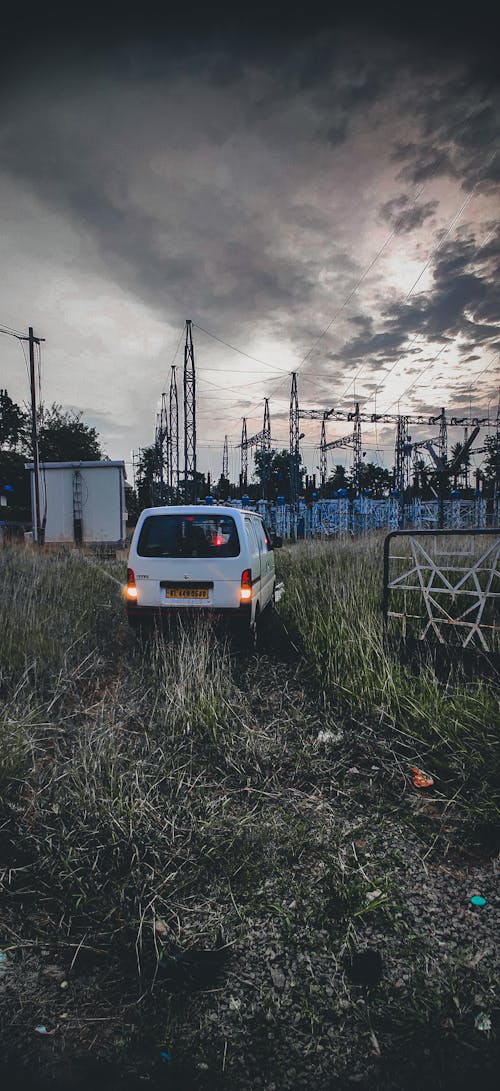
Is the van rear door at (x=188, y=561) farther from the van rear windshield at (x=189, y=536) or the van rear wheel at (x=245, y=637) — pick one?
the van rear wheel at (x=245, y=637)

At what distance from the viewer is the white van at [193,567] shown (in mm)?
5426

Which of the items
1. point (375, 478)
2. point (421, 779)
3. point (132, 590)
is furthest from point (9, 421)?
point (375, 478)

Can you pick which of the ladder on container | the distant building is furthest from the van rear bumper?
the ladder on container

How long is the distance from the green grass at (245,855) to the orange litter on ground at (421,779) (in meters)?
0.07

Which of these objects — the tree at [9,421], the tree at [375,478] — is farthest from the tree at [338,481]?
the tree at [9,421]

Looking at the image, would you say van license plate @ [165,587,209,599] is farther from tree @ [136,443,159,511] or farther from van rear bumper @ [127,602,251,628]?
tree @ [136,443,159,511]

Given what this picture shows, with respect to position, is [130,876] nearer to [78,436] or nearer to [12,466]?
[12,466]

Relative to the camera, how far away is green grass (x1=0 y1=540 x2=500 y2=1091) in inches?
64.2

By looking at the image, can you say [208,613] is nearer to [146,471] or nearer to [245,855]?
[245,855]

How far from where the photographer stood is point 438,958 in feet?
6.14

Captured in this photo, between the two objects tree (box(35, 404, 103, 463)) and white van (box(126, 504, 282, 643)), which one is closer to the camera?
white van (box(126, 504, 282, 643))

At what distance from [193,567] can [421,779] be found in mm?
3232

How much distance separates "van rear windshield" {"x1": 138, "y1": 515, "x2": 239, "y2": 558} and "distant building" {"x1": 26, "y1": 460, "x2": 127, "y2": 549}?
42.8ft

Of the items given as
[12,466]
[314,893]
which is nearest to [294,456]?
[12,466]
